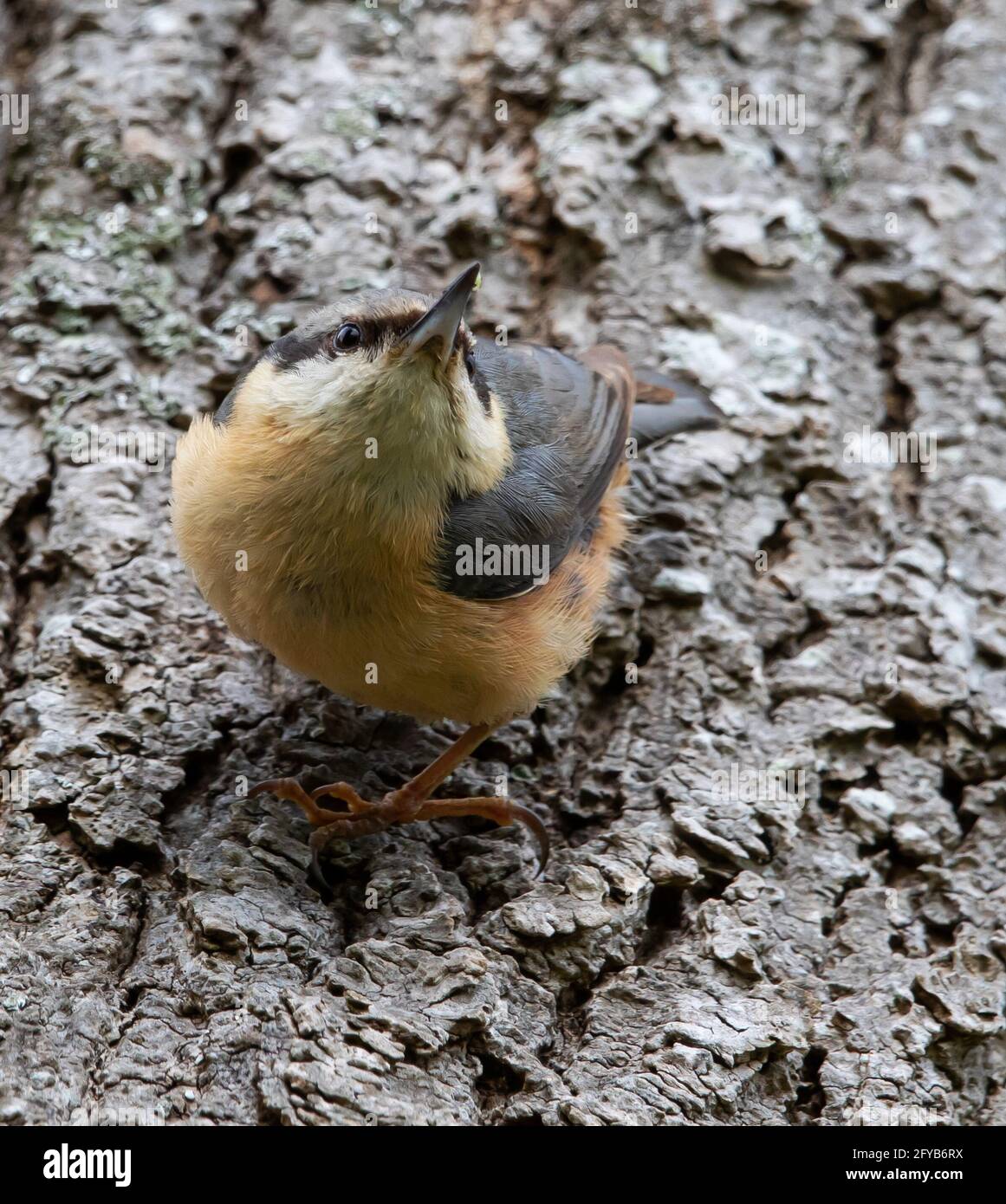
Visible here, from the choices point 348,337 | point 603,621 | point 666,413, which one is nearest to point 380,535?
point 348,337

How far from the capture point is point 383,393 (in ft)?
8.63

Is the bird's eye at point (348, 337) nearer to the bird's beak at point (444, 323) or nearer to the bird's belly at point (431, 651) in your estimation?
the bird's beak at point (444, 323)

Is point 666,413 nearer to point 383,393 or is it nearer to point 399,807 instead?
point 383,393

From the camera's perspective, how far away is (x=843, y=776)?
289 cm

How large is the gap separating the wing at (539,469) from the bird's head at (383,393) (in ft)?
0.41

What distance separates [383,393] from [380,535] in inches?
12.3

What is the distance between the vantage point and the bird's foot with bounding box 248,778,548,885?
8.60 feet

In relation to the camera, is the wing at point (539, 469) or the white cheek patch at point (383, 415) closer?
the white cheek patch at point (383, 415)

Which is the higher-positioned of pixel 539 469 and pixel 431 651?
pixel 539 469

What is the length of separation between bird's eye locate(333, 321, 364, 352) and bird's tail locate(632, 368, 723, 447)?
103 centimetres

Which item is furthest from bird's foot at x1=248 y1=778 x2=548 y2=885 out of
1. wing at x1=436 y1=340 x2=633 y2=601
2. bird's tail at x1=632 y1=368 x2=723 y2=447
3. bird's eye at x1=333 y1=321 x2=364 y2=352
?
bird's tail at x1=632 y1=368 x2=723 y2=447

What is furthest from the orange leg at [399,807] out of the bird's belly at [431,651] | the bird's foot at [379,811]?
the bird's belly at [431,651]

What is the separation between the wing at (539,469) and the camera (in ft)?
9.29

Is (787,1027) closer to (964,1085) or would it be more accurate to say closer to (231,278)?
(964,1085)
